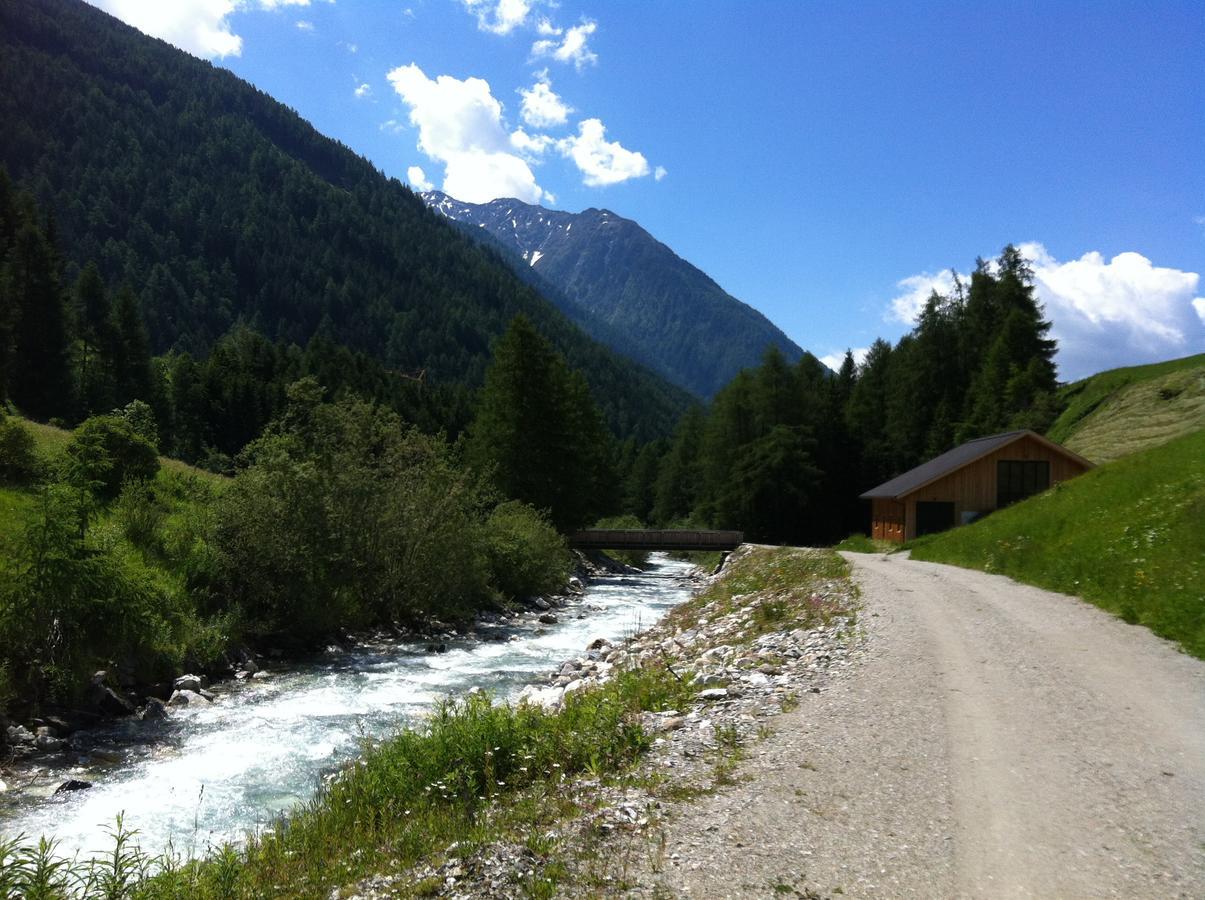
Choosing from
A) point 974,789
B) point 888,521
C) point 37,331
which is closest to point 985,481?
point 888,521

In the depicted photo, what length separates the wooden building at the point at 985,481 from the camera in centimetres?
4203

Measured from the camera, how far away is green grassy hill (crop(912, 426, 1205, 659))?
42.0 feet

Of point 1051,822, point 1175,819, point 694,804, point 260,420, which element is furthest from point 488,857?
point 260,420

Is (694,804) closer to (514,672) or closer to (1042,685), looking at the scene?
(1042,685)

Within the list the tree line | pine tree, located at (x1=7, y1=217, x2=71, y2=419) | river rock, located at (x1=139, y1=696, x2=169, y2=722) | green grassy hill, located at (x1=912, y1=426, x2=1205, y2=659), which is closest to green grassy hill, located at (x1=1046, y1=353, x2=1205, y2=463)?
the tree line

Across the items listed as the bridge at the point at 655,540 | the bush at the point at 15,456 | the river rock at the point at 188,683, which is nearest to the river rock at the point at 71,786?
the river rock at the point at 188,683

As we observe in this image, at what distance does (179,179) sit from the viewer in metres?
193

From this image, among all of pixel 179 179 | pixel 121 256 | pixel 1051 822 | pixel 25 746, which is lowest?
pixel 25 746

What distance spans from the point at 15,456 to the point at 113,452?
2.56m

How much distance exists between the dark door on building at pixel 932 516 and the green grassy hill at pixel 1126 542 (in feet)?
51.0

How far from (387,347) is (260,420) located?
348 ft

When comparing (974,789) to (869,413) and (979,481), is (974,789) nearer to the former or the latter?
(979,481)

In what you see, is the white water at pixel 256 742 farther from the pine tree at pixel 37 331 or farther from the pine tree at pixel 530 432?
the pine tree at pixel 37 331

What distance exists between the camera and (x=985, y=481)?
140ft
